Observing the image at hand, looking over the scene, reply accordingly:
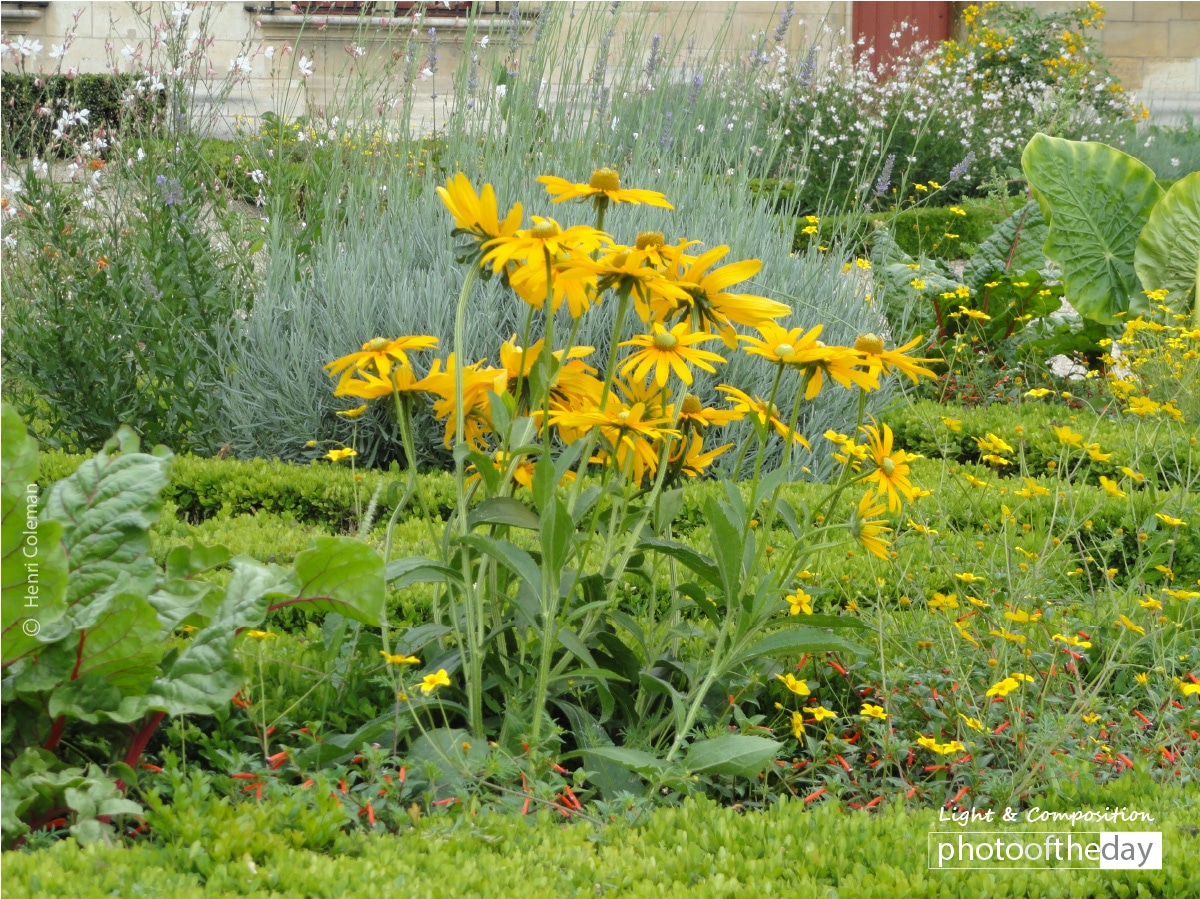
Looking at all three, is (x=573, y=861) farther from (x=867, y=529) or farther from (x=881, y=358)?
(x=881, y=358)

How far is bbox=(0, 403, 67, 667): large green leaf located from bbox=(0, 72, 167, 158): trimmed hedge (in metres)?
3.25

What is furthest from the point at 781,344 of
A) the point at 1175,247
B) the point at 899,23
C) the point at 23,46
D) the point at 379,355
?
the point at 899,23

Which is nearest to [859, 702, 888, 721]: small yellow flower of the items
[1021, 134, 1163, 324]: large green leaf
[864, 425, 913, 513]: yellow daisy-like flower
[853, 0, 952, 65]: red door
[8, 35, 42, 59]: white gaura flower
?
[864, 425, 913, 513]: yellow daisy-like flower

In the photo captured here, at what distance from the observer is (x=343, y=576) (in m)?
1.88

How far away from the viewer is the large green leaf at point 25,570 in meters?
1.73

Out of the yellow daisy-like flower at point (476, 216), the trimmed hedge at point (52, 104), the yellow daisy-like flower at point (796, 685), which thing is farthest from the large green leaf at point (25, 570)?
the trimmed hedge at point (52, 104)

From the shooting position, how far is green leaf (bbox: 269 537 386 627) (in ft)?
6.06

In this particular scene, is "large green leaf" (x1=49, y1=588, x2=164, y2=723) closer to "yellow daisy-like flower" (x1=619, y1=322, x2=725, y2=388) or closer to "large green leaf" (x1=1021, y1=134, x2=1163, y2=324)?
"yellow daisy-like flower" (x1=619, y1=322, x2=725, y2=388)

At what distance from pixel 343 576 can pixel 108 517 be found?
0.39 m

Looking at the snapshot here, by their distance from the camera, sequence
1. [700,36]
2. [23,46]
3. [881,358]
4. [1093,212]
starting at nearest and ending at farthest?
[881,358]
[23,46]
[1093,212]
[700,36]

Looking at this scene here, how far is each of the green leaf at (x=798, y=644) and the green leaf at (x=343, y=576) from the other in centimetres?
63

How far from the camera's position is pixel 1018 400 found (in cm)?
542

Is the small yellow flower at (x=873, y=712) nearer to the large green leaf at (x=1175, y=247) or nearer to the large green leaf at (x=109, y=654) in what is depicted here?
the large green leaf at (x=109, y=654)

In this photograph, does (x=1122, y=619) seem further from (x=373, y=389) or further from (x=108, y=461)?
(x=108, y=461)
